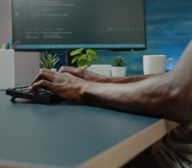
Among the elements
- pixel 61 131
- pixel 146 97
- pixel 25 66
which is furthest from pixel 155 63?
pixel 61 131

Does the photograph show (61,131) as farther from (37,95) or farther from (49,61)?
(49,61)

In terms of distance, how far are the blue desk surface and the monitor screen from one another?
2.55 feet

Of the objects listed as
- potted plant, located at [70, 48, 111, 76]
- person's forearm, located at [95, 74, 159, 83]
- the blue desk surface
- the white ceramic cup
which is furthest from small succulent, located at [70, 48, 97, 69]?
the blue desk surface

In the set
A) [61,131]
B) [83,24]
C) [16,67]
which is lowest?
[61,131]

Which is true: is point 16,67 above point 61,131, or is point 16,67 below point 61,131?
above

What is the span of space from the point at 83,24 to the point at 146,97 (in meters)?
0.95

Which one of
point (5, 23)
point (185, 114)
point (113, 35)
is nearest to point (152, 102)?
point (185, 114)

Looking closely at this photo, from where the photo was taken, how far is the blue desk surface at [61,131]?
0.38m

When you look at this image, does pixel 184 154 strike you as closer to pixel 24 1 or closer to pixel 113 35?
pixel 113 35

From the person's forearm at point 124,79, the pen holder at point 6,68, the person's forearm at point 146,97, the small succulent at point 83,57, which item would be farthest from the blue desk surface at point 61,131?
the small succulent at point 83,57

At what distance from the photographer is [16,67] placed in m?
1.54

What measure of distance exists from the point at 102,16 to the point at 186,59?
3.20ft

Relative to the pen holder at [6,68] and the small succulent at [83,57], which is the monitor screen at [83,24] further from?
the pen holder at [6,68]

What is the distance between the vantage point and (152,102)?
0.65 meters
